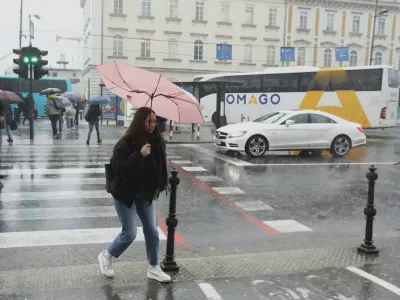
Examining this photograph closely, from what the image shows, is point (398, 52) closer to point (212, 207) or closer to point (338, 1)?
point (338, 1)

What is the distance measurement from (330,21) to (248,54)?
10060 mm

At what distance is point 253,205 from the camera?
802 cm

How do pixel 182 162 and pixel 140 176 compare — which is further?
pixel 182 162

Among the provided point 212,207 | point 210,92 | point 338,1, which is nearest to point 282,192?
point 212,207

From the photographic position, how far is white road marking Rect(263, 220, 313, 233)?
6613 millimetres

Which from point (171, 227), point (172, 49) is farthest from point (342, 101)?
point (172, 49)

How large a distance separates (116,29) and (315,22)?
2148cm

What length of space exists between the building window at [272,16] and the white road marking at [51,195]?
4384 cm

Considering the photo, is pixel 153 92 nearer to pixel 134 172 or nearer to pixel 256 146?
pixel 134 172

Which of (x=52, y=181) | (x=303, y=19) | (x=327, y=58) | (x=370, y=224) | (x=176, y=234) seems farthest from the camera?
(x=327, y=58)

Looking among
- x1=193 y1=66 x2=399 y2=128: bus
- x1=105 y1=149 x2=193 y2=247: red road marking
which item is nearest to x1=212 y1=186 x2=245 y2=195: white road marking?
x1=105 y1=149 x2=193 y2=247: red road marking

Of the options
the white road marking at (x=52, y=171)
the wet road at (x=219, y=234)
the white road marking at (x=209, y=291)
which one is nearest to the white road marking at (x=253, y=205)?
the wet road at (x=219, y=234)

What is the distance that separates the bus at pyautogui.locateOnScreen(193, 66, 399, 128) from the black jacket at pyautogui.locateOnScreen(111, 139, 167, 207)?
17985mm

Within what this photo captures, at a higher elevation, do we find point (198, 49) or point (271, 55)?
point (198, 49)
